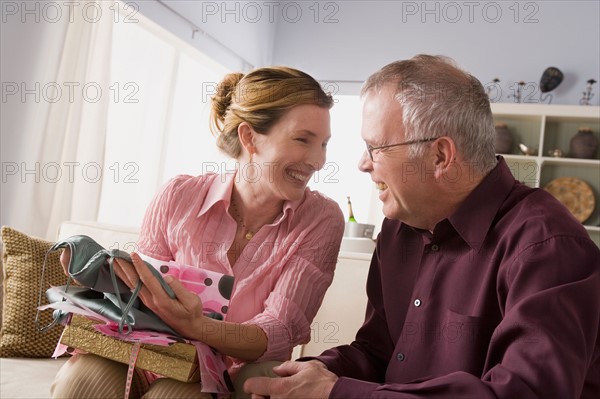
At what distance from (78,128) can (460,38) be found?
344cm

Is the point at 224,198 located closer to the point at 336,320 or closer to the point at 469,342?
the point at 336,320

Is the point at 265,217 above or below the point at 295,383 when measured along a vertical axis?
above

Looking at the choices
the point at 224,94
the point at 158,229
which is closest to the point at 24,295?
the point at 158,229

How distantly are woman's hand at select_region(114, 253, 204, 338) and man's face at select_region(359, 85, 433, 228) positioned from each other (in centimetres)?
45

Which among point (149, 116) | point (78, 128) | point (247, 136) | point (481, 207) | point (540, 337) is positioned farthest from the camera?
point (149, 116)

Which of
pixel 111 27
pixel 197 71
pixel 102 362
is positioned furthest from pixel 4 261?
pixel 197 71

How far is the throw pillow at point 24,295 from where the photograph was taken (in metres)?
2.00

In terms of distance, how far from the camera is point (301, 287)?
5.41 ft

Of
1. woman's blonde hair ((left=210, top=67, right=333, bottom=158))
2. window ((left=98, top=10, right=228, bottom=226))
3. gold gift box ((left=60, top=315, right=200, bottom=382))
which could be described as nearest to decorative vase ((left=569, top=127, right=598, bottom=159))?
window ((left=98, top=10, right=228, bottom=226))

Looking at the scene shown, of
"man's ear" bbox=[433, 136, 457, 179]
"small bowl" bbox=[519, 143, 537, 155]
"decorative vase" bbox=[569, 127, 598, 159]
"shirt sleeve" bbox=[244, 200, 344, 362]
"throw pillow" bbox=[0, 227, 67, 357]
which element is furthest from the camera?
"small bowl" bbox=[519, 143, 537, 155]

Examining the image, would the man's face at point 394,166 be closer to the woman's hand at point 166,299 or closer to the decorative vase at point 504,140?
the woman's hand at point 166,299

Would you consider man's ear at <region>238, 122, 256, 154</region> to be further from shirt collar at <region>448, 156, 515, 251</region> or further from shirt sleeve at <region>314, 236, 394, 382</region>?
shirt collar at <region>448, 156, 515, 251</region>

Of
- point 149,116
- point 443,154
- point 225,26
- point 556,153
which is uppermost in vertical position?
point 225,26

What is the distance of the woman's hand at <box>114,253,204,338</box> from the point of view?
133 centimetres
